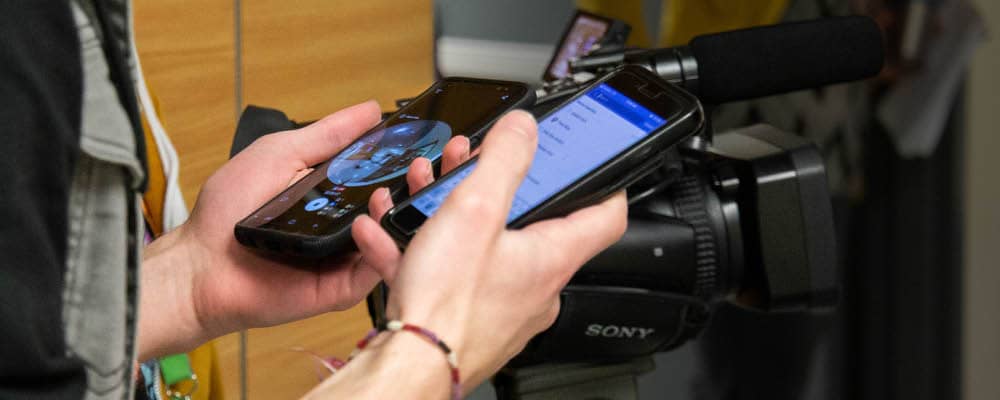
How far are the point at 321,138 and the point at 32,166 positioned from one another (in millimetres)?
339

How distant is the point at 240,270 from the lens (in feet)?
2.18

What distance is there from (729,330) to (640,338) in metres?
0.97

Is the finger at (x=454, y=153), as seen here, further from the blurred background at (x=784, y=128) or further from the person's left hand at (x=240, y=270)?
the blurred background at (x=784, y=128)

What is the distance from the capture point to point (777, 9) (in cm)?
148

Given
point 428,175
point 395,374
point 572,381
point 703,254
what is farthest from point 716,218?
point 395,374

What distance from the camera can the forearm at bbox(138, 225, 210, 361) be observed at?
66 cm

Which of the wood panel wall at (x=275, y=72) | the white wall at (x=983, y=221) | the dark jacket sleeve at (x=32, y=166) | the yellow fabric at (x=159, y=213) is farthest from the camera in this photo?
the white wall at (x=983, y=221)

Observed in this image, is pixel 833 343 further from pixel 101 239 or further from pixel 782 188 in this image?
pixel 101 239

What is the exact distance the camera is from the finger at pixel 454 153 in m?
0.60

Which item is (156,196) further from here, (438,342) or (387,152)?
(438,342)

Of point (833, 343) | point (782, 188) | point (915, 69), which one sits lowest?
point (833, 343)

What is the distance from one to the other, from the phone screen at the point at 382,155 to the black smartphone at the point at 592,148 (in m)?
0.05

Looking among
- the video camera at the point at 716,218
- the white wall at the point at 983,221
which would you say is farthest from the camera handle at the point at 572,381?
the white wall at the point at 983,221

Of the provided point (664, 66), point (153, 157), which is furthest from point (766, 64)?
point (153, 157)
